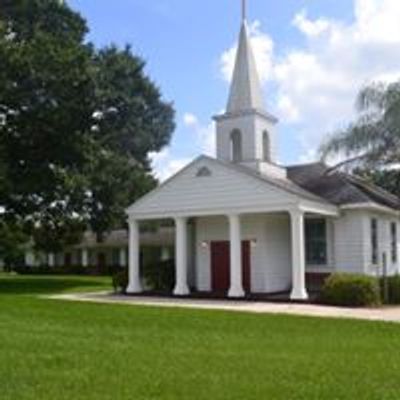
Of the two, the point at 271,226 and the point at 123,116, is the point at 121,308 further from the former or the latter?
the point at 123,116

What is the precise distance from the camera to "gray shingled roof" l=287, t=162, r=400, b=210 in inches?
1014

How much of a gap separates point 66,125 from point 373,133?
510 inches

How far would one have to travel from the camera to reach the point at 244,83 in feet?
96.6

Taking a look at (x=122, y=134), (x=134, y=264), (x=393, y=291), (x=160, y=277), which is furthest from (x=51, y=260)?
(x=393, y=291)

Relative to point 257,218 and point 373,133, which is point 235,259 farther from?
point 373,133

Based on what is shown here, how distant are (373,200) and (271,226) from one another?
3.78m

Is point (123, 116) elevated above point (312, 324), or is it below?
above

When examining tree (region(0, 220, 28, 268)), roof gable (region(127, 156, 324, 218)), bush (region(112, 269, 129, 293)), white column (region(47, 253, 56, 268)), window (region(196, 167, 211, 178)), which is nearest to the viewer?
roof gable (region(127, 156, 324, 218))

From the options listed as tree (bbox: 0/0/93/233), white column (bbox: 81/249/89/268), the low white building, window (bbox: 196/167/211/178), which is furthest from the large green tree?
white column (bbox: 81/249/89/268)

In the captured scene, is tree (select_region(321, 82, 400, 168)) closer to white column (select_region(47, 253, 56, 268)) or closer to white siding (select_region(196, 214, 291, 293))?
white siding (select_region(196, 214, 291, 293))

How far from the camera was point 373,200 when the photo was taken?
26172 millimetres

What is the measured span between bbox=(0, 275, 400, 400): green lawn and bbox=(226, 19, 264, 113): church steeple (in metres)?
13.3

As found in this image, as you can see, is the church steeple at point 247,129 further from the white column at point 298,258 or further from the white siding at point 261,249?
the white column at point 298,258

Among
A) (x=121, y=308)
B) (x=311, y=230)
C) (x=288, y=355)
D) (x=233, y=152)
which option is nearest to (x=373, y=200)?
(x=311, y=230)
